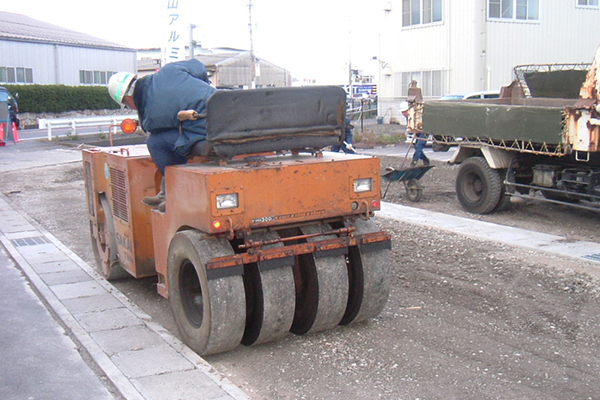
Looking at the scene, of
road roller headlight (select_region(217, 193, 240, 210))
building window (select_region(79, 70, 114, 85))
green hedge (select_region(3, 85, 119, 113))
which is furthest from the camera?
building window (select_region(79, 70, 114, 85))

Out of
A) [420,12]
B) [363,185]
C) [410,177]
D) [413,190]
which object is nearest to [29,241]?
[363,185]

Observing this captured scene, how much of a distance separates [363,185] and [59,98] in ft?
139

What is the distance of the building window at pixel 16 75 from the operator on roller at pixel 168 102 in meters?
42.3

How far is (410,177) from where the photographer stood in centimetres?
1252

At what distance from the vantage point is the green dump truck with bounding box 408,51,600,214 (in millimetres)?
9422

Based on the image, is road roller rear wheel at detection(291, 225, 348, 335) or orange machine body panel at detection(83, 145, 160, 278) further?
orange machine body panel at detection(83, 145, 160, 278)

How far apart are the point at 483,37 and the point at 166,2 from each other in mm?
15225

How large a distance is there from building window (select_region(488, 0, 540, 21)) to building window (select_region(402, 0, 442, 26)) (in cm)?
212

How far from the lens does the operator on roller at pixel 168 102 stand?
5.76m

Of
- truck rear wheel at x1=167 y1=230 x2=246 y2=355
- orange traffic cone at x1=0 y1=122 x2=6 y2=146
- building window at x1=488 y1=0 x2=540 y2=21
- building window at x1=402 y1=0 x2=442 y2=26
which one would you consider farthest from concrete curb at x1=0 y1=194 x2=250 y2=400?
Result: building window at x1=402 y1=0 x2=442 y2=26

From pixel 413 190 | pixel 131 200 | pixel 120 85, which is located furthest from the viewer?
pixel 413 190

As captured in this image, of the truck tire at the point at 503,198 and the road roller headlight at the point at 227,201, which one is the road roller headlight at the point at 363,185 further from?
the truck tire at the point at 503,198

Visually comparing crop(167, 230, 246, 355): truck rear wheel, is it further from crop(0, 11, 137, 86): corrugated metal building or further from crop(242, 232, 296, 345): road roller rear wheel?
crop(0, 11, 137, 86): corrugated metal building

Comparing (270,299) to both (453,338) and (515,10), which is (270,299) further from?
(515,10)
